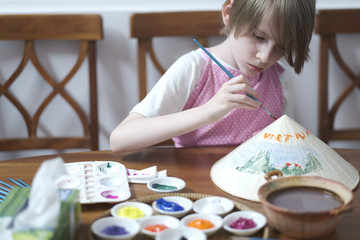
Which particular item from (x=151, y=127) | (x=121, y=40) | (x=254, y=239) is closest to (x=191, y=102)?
(x=151, y=127)

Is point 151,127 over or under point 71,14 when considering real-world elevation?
under

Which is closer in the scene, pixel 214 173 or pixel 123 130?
pixel 214 173

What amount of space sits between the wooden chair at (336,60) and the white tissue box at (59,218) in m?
1.38

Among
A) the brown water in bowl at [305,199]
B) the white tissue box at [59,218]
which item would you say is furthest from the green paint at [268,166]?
the white tissue box at [59,218]

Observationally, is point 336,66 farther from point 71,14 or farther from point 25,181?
point 25,181

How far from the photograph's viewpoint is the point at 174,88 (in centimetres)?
136

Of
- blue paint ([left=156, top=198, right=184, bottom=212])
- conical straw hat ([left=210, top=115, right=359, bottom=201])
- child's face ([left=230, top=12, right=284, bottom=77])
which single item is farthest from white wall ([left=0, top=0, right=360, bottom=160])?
blue paint ([left=156, top=198, right=184, bottom=212])

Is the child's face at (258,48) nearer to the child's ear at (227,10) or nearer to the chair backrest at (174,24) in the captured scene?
the child's ear at (227,10)

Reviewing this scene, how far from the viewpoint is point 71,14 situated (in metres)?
1.73

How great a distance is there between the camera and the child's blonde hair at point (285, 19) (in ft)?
3.74

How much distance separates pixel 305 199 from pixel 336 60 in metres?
1.29

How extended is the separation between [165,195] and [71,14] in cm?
108

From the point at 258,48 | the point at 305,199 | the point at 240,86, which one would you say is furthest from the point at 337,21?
the point at 305,199

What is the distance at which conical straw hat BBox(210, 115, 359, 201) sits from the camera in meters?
0.90
